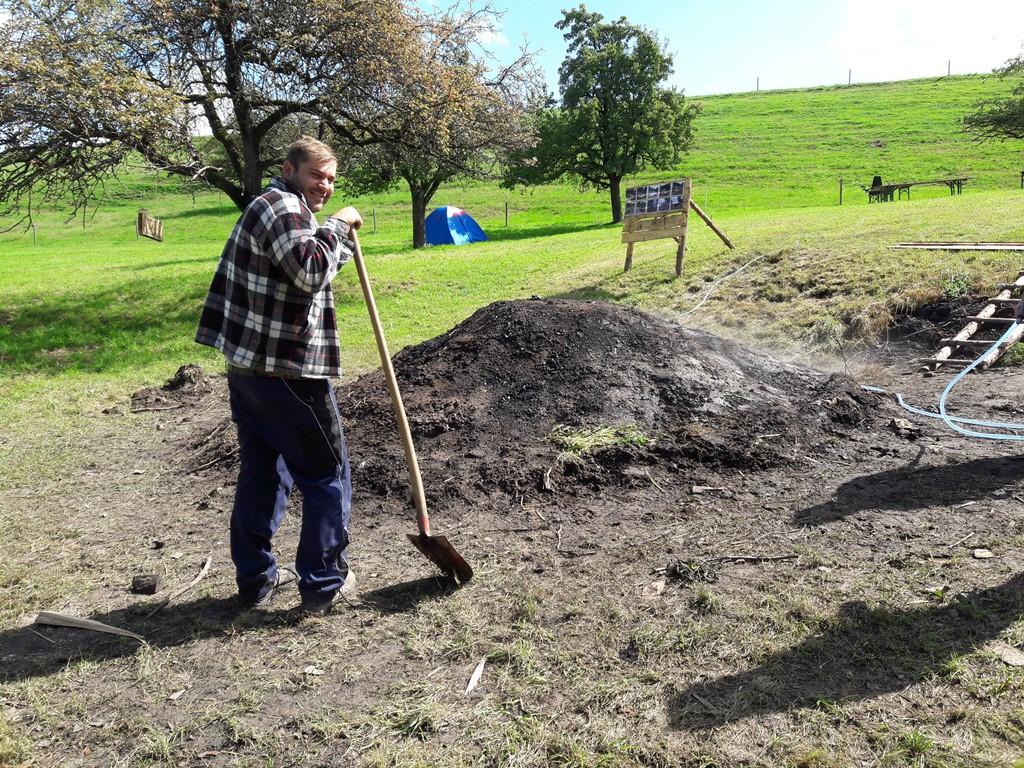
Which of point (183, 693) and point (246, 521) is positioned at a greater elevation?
point (246, 521)

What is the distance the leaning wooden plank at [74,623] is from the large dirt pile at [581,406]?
195 cm

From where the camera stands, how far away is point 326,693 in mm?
3102

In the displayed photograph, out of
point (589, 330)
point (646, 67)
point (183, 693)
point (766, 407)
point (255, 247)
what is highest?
point (646, 67)

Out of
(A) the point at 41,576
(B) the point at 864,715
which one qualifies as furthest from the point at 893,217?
(A) the point at 41,576

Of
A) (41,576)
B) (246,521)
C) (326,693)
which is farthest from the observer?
(41,576)

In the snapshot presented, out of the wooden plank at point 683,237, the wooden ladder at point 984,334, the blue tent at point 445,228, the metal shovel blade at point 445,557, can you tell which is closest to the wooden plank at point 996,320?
the wooden ladder at point 984,334

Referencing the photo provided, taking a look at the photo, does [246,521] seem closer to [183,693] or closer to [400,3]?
[183,693]

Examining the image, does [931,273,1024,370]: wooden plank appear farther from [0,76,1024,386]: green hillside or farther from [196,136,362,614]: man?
[196,136,362,614]: man

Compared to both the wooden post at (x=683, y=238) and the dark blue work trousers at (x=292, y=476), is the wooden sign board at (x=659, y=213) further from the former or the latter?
the dark blue work trousers at (x=292, y=476)

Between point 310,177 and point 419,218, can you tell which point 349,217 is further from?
point 419,218

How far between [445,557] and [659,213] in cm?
1039

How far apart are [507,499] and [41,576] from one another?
2.86m

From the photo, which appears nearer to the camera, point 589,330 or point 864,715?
point 864,715

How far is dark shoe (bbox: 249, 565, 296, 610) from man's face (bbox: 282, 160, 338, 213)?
201 cm
